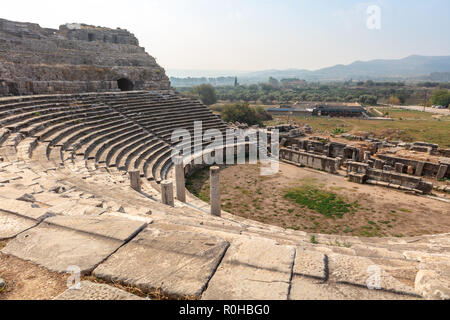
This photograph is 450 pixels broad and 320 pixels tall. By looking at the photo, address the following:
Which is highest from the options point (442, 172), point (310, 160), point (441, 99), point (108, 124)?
point (441, 99)

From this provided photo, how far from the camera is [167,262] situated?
8.54 feet

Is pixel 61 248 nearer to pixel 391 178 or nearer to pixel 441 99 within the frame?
pixel 391 178

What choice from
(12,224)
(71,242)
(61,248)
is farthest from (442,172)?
(12,224)

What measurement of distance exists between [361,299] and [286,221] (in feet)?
29.2

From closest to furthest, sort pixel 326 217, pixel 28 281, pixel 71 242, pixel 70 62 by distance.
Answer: pixel 28 281 < pixel 71 242 < pixel 326 217 < pixel 70 62

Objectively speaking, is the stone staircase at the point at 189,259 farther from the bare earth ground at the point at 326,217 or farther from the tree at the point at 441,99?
the tree at the point at 441,99

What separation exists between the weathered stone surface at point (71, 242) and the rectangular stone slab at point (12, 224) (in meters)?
0.12

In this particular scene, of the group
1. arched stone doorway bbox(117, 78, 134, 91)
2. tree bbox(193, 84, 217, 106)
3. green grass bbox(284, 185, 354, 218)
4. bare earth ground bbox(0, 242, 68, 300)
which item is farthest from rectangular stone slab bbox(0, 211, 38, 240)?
tree bbox(193, 84, 217, 106)

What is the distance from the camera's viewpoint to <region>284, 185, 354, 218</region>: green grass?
461 inches

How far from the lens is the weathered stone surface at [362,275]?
2.28 metres

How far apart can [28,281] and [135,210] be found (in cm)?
303

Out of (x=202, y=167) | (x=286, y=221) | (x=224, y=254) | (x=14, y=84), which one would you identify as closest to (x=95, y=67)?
(x=14, y=84)

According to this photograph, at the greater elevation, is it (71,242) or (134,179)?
(71,242)

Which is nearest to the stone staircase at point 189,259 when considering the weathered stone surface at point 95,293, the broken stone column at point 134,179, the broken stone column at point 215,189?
the weathered stone surface at point 95,293
